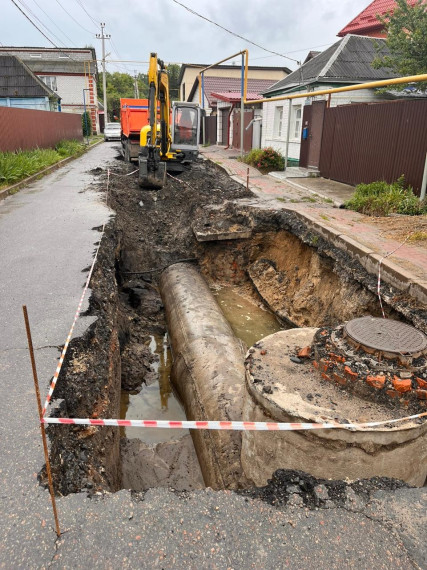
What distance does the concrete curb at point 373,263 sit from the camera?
4.95m

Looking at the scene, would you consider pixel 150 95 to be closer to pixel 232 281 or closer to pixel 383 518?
pixel 232 281

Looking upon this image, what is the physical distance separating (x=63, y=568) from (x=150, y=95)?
1227cm

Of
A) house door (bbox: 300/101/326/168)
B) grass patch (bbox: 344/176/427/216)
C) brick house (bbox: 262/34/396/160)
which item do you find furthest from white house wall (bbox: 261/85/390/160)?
grass patch (bbox: 344/176/427/216)

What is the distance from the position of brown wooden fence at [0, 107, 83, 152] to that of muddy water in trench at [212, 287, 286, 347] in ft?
37.4

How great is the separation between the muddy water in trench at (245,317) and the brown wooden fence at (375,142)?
4.70m

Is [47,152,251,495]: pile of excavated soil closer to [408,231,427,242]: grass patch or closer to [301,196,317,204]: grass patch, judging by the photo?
[301,196,317,204]: grass patch

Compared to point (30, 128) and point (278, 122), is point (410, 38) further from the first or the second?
point (30, 128)

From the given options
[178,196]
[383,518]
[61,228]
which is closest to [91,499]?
[383,518]

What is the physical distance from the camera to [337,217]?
870cm

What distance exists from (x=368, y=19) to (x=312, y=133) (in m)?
13.6

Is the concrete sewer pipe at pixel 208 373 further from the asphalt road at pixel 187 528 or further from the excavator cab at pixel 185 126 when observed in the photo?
the excavator cab at pixel 185 126

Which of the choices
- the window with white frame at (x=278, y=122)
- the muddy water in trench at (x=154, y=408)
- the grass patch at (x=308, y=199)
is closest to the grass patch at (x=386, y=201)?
the grass patch at (x=308, y=199)

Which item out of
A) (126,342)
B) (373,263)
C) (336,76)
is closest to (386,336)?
(373,263)

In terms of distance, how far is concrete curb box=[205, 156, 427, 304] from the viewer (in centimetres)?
495
